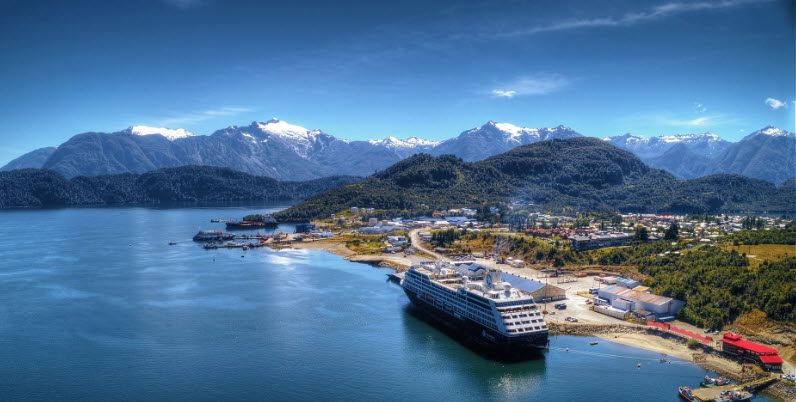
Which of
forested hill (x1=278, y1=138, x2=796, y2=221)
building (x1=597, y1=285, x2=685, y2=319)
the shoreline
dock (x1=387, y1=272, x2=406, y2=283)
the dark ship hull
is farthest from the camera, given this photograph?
forested hill (x1=278, y1=138, x2=796, y2=221)

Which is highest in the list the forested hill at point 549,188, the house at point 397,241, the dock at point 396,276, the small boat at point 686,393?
the forested hill at point 549,188

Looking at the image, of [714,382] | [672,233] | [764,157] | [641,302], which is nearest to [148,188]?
[672,233]

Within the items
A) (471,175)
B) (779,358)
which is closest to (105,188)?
(471,175)

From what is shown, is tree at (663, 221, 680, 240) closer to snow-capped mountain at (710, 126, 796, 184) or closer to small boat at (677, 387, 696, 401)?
small boat at (677, 387, 696, 401)

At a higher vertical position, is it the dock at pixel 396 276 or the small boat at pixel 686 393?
the dock at pixel 396 276

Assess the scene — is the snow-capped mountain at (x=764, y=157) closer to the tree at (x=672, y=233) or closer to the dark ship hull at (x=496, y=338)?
the tree at (x=672, y=233)

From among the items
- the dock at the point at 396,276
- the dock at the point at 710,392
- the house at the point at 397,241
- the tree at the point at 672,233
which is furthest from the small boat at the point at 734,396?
the house at the point at 397,241

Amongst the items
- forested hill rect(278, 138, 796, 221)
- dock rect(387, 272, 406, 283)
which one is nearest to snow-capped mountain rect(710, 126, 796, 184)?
forested hill rect(278, 138, 796, 221)
